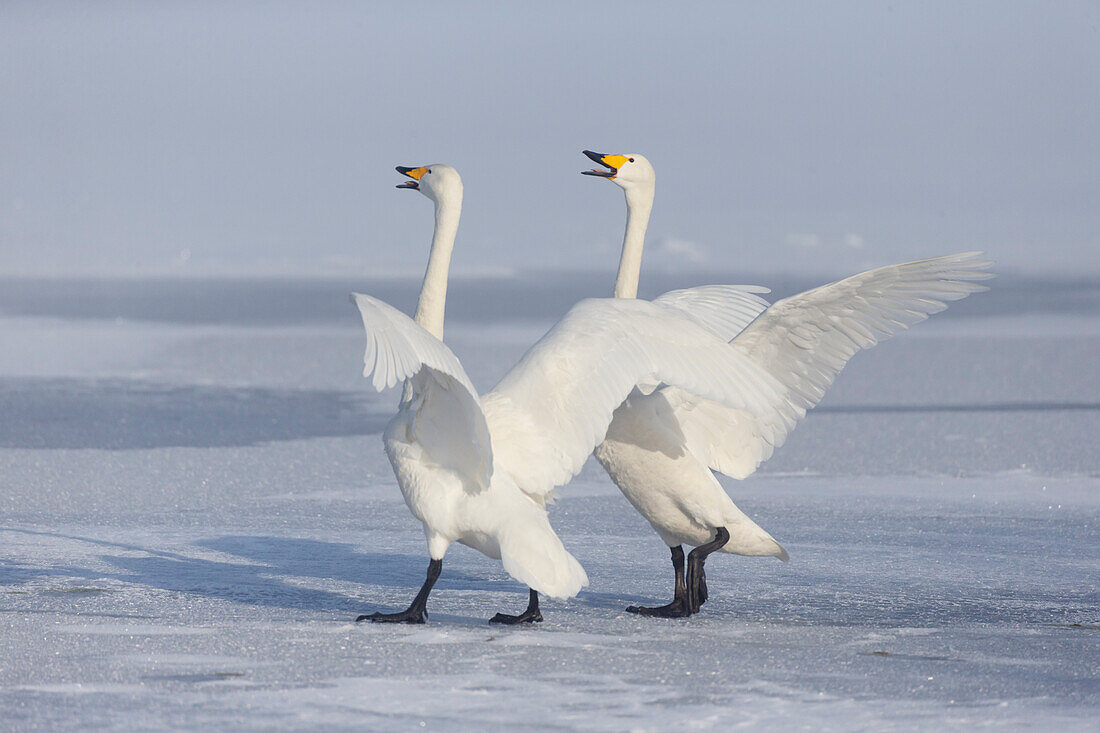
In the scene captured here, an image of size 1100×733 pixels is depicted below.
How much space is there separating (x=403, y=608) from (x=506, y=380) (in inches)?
45.1

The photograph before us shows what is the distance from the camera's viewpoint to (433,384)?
542 centimetres

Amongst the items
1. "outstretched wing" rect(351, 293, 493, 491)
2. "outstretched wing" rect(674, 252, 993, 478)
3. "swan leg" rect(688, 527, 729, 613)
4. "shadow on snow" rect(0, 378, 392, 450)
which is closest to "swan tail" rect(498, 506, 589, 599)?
"outstretched wing" rect(351, 293, 493, 491)

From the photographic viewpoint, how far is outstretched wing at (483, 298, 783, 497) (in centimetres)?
555

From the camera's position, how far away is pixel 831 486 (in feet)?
31.0

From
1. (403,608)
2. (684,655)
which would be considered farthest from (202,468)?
(684,655)

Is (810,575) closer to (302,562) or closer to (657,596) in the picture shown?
(657,596)

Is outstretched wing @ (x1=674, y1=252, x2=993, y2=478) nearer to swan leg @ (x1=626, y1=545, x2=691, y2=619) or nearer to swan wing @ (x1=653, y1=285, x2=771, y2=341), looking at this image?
swan leg @ (x1=626, y1=545, x2=691, y2=619)

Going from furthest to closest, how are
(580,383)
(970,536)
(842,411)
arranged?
(842,411) < (970,536) < (580,383)

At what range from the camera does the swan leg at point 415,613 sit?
217 inches

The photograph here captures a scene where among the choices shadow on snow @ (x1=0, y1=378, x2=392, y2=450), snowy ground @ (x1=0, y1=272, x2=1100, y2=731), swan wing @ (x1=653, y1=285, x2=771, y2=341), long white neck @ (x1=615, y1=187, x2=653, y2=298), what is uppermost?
long white neck @ (x1=615, y1=187, x2=653, y2=298)

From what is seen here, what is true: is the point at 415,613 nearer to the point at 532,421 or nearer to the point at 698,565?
the point at 532,421

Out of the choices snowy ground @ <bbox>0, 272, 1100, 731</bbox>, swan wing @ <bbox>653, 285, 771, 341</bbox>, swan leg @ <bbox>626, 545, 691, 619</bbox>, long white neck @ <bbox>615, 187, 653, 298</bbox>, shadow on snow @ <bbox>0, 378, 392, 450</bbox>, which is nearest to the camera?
snowy ground @ <bbox>0, 272, 1100, 731</bbox>

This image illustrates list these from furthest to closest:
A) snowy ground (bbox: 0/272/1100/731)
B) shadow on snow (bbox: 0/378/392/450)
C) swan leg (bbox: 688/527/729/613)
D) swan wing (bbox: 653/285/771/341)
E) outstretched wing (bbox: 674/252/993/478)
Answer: shadow on snow (bbox: 0/378/392/450) → swan wing (bbox: 653/285/771/341) → outstretched wing (bbox: 674/252/993/478) → swan leg (bbox: 688/527/729/613) → snowy ground (bbox: 0/272/1100/731)

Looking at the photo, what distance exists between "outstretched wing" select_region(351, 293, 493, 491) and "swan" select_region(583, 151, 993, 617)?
2.99 feet
